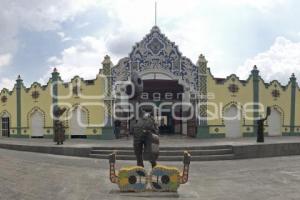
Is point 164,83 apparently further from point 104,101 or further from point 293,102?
point 293,102

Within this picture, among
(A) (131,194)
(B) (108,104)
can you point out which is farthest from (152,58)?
(A) (131,194)

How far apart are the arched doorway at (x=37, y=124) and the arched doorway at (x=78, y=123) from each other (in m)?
2.46

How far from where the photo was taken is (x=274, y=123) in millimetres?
27688

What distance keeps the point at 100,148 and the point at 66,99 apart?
8840 millimetres

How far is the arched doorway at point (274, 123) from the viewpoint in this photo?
90.2 ft

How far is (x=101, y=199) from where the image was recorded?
848cm

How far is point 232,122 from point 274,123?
3.63 meters

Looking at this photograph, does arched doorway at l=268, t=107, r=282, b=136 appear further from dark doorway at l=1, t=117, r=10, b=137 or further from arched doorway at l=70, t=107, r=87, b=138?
dark doorway at l=1, t=117, r=10, b=137

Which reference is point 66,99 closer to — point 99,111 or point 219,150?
point 99,111

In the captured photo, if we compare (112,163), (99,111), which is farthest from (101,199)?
(99,111)

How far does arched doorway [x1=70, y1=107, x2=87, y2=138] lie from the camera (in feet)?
83.9

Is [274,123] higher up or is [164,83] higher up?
[164,83]

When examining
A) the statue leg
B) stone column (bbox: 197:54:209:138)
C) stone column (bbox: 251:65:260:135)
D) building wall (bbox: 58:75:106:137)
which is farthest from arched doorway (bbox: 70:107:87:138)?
the statue leg

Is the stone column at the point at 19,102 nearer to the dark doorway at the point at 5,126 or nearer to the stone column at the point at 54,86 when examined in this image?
the dark doorway at the point at 5,126
